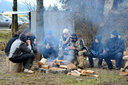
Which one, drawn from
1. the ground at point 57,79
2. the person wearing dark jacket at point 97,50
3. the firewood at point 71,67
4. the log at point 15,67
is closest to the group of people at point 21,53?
the log at point 15,67

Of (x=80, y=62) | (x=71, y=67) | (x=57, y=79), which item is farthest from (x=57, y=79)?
(x=80, y=62)

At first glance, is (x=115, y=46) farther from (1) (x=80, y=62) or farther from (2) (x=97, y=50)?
(1) (x=80, y=62)

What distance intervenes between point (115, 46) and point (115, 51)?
186mm

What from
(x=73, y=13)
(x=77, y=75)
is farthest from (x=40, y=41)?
(x=77, y=75)

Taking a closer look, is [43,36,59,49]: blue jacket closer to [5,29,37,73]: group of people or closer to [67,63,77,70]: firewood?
[67,63,77,70]: firewood

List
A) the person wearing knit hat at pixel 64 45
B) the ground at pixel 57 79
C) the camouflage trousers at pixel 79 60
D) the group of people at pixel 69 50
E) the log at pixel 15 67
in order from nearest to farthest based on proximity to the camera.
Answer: the ground at pixel 57 79 → the group of people at pixel 69 50 → the log at pixel 15 67 → the camouflage trousers at pixel 79 60 → the person wearing knit hat at pixel 64 45

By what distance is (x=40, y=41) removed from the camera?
40.8ft

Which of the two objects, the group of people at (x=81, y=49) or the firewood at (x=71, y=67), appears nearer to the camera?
the firewood at (x=71, y=67)

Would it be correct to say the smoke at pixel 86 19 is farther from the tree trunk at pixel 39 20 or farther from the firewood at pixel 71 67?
the firewood at pixel 71 67

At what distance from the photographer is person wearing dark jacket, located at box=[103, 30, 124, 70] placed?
10289 mm

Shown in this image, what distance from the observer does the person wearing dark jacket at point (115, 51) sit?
10289 mm

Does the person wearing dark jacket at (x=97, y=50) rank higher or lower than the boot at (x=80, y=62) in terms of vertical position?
higher

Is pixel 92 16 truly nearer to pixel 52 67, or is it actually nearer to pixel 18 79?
pixel 52 67

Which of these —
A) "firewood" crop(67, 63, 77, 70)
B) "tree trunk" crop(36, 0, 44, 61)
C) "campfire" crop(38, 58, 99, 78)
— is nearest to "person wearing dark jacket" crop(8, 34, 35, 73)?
"campfire" crop(38, 58, 99, 78)
